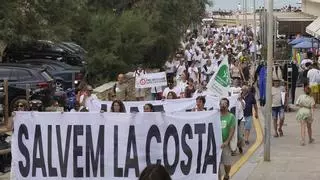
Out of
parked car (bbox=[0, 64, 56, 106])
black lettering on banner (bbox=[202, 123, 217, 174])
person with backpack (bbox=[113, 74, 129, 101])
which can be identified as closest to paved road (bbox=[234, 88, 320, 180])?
black lettering on banner (bbox=[202, 123, 217, 174])

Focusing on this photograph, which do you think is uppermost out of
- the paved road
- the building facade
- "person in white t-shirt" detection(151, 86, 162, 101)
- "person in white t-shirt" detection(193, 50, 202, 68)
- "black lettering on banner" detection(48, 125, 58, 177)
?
the building facade

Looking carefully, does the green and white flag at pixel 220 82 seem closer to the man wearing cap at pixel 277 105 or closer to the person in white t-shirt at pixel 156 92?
the man wearing cap at pixel 277 105

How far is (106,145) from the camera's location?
9500 mm

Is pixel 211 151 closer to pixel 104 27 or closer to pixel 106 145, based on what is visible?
pixel 106 145

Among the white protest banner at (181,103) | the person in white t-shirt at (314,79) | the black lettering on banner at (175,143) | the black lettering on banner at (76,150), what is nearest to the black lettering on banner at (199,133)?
the black lettering on banner at (175,143)

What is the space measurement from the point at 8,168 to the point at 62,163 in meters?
2.85

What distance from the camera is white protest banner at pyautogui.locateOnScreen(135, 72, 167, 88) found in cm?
2067

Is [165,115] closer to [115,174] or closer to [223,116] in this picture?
[115,174]

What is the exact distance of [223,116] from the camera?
1113 centimetres

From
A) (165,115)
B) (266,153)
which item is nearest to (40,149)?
(165,115)

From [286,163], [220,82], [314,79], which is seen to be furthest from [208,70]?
[286,163]

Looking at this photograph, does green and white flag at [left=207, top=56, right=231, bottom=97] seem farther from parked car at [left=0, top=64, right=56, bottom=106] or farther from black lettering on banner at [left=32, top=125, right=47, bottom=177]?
parked car at [left=0, top=64, right=56, bottom=106]

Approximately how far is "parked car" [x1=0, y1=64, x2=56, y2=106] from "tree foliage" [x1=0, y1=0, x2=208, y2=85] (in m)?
0.93

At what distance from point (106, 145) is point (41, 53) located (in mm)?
23161
